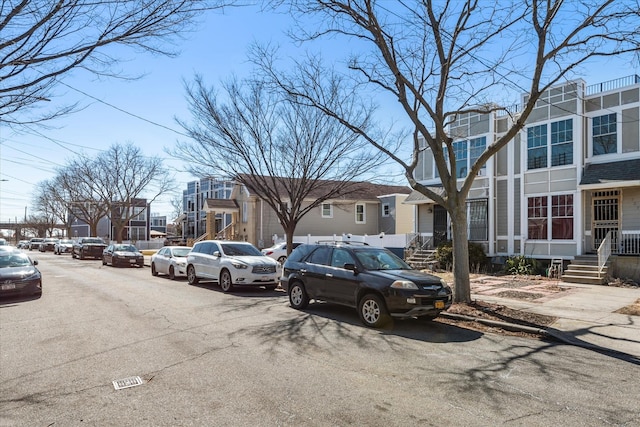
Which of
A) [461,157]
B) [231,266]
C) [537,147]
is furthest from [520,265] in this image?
[231,266]

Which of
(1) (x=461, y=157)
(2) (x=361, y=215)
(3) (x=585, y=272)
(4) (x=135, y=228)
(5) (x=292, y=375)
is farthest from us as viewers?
(4) (x=135, y=228)

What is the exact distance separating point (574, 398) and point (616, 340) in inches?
139

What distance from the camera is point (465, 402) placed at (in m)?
4.77

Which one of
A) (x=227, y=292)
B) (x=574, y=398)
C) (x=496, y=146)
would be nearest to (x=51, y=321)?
(x=227, y=292)

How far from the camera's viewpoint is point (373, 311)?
8562 millimetres

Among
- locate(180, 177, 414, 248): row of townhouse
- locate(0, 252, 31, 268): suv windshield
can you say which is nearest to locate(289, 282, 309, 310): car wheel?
locate(0, 252, 31, 268): suv windshield

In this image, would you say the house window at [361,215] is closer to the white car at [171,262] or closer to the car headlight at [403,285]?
the white car at [171,262]

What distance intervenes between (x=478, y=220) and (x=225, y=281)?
497 inches

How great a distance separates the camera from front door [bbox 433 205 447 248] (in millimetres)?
22469

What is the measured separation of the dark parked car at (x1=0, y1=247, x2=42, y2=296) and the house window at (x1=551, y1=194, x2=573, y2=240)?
18.5 m

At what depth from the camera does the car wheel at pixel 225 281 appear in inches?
541

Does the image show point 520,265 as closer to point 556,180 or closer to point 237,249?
point 556,180

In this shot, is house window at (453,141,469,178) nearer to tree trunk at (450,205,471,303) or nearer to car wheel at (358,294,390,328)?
tree trunk at (450,205,471,303)

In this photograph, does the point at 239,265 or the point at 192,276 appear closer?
the point at 239,265
